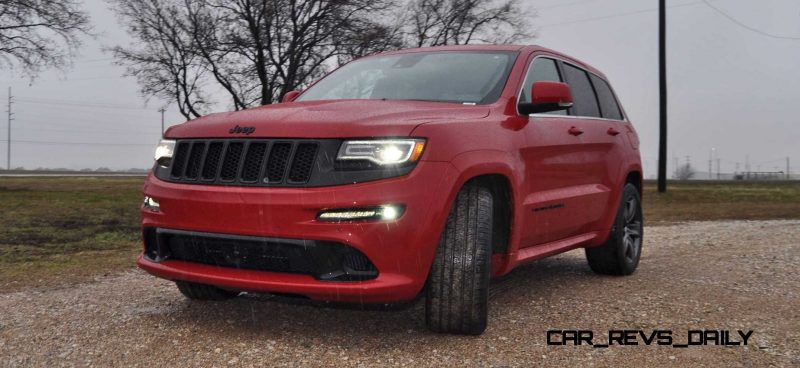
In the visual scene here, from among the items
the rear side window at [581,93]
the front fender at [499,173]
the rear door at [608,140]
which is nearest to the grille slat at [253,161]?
the front fender at [499,173]

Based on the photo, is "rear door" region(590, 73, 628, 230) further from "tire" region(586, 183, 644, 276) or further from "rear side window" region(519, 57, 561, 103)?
"rear side window" region(519, 57, 561, 103)

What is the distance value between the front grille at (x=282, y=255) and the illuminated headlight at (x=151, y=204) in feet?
0.87

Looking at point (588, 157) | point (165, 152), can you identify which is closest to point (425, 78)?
point (588, 157)

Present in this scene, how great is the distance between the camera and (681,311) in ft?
15.9

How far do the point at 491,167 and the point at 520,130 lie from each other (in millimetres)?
571

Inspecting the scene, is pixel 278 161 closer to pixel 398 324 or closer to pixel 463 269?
pixel 463 269

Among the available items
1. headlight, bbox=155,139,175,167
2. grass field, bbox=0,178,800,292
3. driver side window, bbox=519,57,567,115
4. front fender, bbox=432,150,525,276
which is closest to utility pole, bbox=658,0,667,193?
grass field, bbox=0,178,800,292

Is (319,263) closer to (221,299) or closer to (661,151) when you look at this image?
(221,299)

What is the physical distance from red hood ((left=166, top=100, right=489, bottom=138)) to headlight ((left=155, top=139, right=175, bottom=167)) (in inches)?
1.9

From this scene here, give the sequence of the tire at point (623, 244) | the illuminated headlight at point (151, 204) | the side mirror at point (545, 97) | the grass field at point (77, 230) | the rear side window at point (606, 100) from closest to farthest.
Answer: the illuminated headlight at point (151, 204)
the side mirror at point (545, 97)
the tire at point (623, 244)
the rear side window at point (606, 100)
the grass field at point (77, 230)

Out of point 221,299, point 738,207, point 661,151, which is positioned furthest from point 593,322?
point 661,151

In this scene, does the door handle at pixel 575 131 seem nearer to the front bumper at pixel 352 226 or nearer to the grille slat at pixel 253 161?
the front bumper at pixel 352 226

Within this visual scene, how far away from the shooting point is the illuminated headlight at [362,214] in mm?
3561

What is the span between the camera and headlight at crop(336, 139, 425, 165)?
361 centimetres
